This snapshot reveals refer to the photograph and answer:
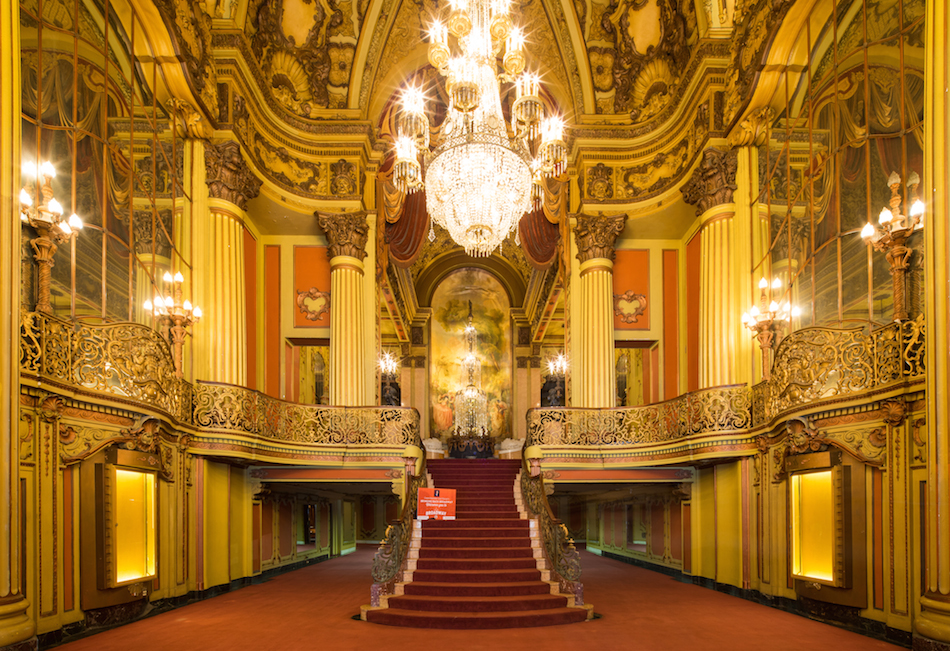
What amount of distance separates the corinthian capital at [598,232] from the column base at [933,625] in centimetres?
846

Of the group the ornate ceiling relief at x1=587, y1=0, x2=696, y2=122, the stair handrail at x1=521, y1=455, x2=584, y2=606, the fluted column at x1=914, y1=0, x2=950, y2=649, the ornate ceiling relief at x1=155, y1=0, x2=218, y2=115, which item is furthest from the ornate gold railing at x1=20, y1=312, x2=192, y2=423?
the ornate ceiling relief at x1=587, y1=0, x2=696, y2=122

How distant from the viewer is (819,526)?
301 inches

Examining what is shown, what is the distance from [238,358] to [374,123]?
5890 millimetres

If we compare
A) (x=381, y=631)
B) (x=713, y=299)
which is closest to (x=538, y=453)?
(x=713, y=299)

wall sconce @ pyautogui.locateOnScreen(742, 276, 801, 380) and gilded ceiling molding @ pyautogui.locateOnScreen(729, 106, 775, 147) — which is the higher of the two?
gilded ceiling molding @ pyautogui.locateOnScreen(729, 106, 775, 147)

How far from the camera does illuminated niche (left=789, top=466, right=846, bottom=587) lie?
7.18 m

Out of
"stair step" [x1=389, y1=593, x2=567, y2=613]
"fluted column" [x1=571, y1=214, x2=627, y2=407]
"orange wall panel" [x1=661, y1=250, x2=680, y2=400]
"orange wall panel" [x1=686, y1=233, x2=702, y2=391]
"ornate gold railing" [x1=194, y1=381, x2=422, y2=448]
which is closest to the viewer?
"stair step" [x1=389, y1=593, x2=567, y2=613]

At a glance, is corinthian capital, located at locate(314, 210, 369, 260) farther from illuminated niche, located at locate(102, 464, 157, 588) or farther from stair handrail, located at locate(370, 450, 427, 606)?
illuminated niche, located at locate(102, 464, 157, 588)

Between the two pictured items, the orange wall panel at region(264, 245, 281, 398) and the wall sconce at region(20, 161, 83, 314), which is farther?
the orange wall panel at region(264, 245, 281, 398)

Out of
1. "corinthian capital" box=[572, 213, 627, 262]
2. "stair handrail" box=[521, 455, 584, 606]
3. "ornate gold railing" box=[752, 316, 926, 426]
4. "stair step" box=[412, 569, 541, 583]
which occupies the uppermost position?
"corinthian capital" box=[572, 213, 627, 262]

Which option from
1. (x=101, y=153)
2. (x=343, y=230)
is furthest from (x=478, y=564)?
(x=101, y=153)

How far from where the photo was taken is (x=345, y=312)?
41.9ft

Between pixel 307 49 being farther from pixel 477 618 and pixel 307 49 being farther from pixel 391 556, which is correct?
pixel 477 618

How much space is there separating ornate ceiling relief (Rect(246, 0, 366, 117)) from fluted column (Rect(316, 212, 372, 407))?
7.46ft
